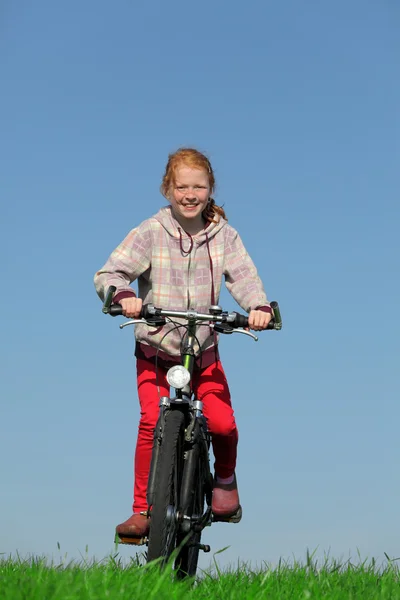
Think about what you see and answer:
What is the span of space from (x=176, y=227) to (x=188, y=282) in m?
0.45

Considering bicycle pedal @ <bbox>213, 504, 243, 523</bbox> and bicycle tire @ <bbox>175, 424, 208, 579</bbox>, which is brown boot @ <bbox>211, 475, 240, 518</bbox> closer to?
bicycle pedal @ <bbox>213, 504, 243, 523</bbox>

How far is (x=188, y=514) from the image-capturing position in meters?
5.85

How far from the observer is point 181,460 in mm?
5887

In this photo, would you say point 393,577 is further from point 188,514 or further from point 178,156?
point 178,156

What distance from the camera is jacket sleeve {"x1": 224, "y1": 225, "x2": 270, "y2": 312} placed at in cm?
696

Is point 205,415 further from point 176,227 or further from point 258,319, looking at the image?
point 176,227

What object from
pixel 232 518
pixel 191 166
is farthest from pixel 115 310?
pixel 232 518

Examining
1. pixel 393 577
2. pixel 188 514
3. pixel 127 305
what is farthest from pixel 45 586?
pixel 393 577

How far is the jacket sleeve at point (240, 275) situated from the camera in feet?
22.9

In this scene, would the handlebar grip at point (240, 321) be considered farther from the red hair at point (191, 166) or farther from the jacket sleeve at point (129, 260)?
the red hair at point (191, 166)

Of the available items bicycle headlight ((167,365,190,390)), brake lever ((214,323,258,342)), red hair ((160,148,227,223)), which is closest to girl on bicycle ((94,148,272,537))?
red hair ((160,148,227,223))

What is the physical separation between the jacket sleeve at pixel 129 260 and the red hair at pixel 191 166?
0.38 meters

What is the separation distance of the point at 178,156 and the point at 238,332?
1598mm

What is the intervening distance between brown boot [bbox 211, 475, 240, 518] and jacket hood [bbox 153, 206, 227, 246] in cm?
185
